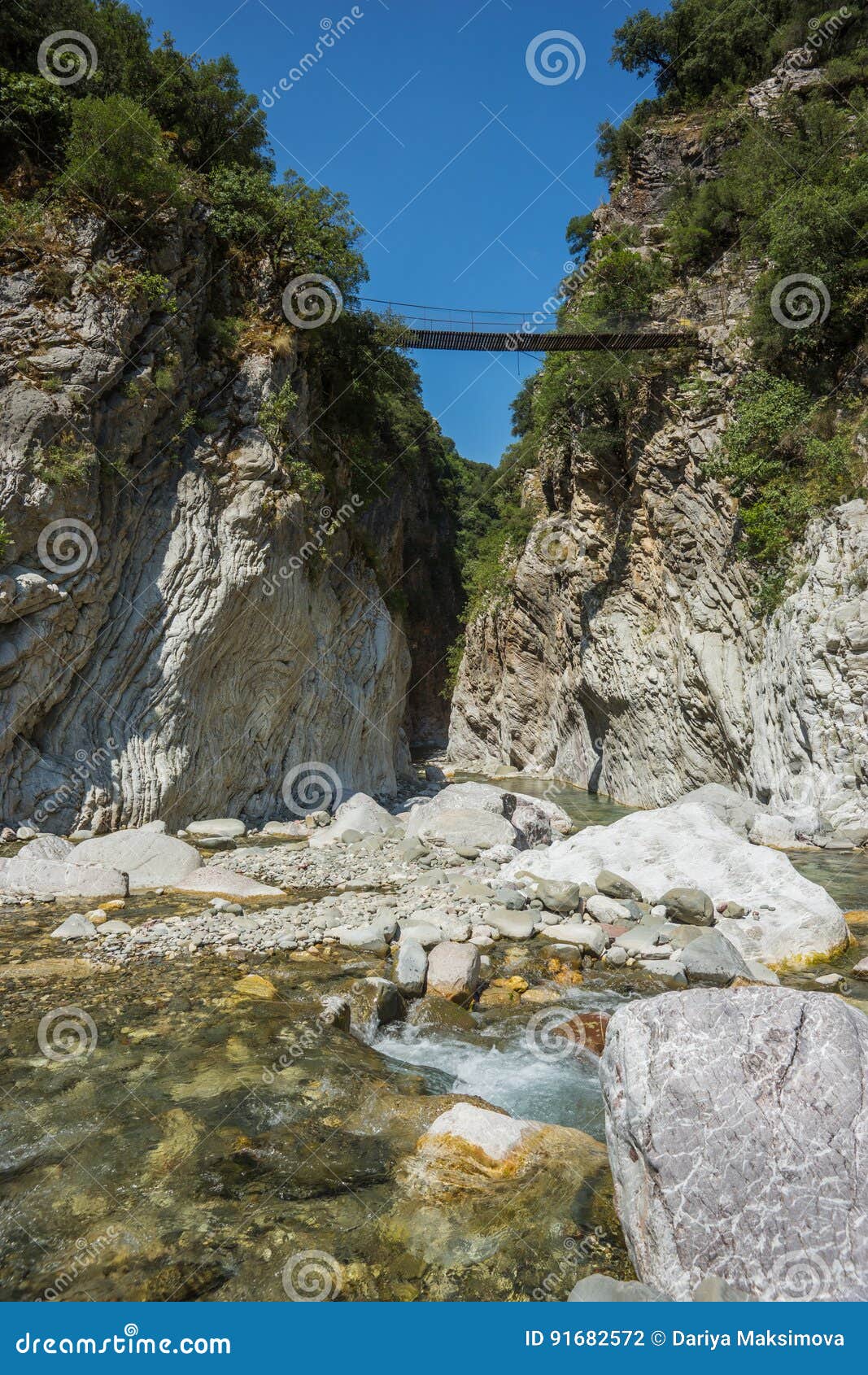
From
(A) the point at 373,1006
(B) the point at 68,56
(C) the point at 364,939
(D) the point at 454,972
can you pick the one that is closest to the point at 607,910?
(D) the point at 454,972

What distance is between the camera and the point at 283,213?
703 inches

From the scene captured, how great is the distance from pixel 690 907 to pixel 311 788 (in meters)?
12.3

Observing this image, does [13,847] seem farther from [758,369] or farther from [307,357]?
[758,369]

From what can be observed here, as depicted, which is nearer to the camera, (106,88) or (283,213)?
(106,88)

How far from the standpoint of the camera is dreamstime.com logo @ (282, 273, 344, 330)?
1858 centimetres

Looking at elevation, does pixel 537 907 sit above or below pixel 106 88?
below

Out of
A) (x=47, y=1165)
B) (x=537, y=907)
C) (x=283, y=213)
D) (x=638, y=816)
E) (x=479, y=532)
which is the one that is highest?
(x=479, y=532)

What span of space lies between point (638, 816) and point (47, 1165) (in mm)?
8860

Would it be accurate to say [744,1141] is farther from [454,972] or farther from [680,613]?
[680,613]

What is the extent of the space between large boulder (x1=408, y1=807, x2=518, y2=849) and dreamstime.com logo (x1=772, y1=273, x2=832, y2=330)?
1421 cm

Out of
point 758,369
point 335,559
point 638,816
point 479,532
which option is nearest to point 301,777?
point 335,559

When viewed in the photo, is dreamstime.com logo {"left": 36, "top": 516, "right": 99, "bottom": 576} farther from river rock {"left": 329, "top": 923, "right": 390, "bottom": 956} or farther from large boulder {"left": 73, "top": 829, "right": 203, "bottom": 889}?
river rock {"left": 329, "top": 923, "right": 390, "bottom": 956}

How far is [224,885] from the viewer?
10234 millimetres

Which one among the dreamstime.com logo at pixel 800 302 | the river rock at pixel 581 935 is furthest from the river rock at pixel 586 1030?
the dreamstime.com logo at pixel 800 302
